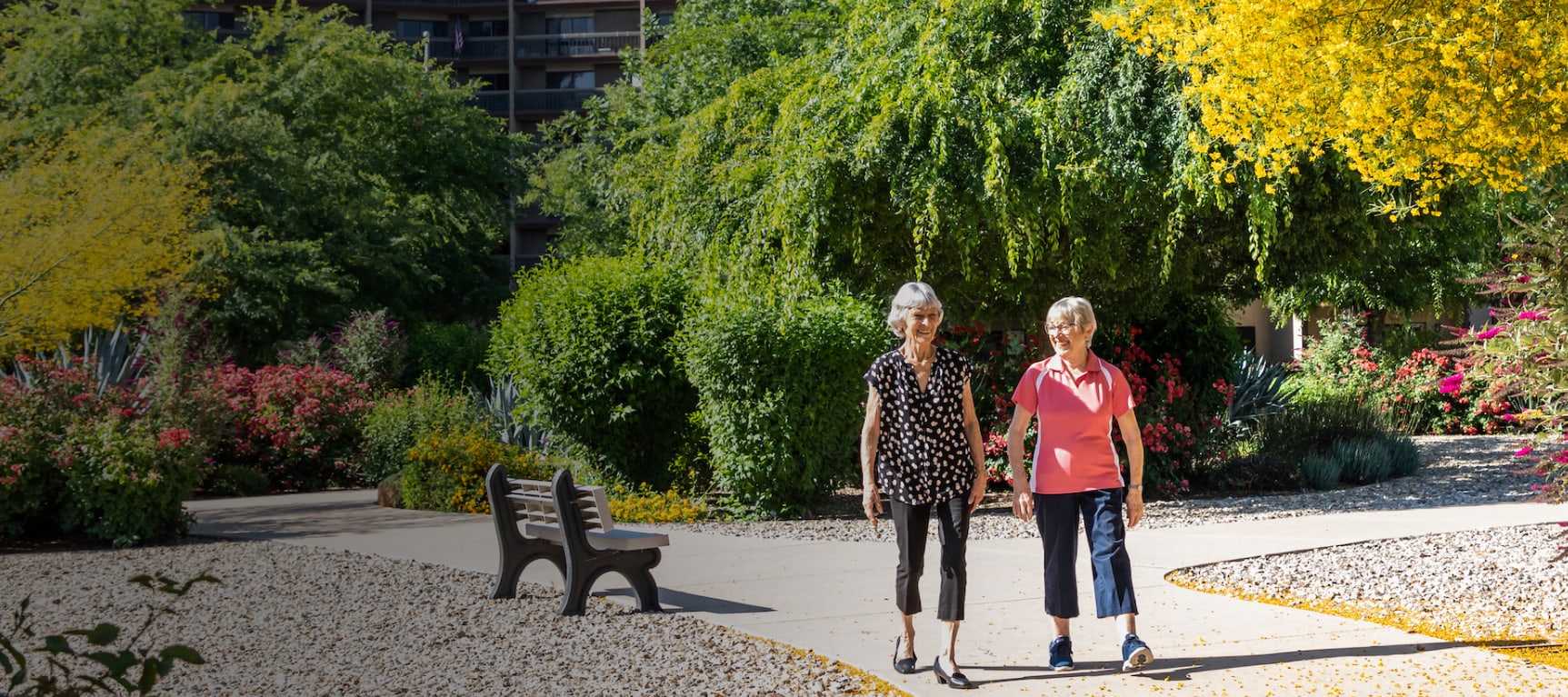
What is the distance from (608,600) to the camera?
295 inches

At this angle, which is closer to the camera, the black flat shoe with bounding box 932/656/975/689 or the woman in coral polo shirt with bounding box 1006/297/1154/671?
the black flat shoe with bounding box 932/656/975/689

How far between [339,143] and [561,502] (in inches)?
963

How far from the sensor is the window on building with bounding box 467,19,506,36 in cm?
5556

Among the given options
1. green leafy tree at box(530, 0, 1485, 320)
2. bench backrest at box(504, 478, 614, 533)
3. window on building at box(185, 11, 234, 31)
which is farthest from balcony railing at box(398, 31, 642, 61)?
bench backrest at box(504, 478, 614, 533)

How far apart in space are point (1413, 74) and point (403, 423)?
13468 millimetres

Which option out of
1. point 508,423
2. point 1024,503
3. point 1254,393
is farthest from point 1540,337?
point 508,423

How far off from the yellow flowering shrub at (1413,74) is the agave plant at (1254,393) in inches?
377

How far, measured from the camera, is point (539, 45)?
54594 millimetres

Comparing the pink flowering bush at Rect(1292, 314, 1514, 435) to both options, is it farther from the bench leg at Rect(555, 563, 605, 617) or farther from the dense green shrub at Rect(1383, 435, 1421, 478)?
the bench leg at Rect(555, 563, 605, 617)

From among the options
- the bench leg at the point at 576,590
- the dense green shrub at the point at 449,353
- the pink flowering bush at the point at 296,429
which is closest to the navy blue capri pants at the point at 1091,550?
the bench leg at the point at 576,590

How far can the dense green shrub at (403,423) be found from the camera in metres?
16.0

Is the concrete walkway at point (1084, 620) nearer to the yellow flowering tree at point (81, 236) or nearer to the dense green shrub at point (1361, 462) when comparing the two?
the dense green shrub at point (1361, 462)

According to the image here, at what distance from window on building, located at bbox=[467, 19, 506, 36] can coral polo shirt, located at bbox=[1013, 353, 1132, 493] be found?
5335 cm

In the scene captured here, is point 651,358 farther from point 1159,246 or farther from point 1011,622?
point 1011,622
